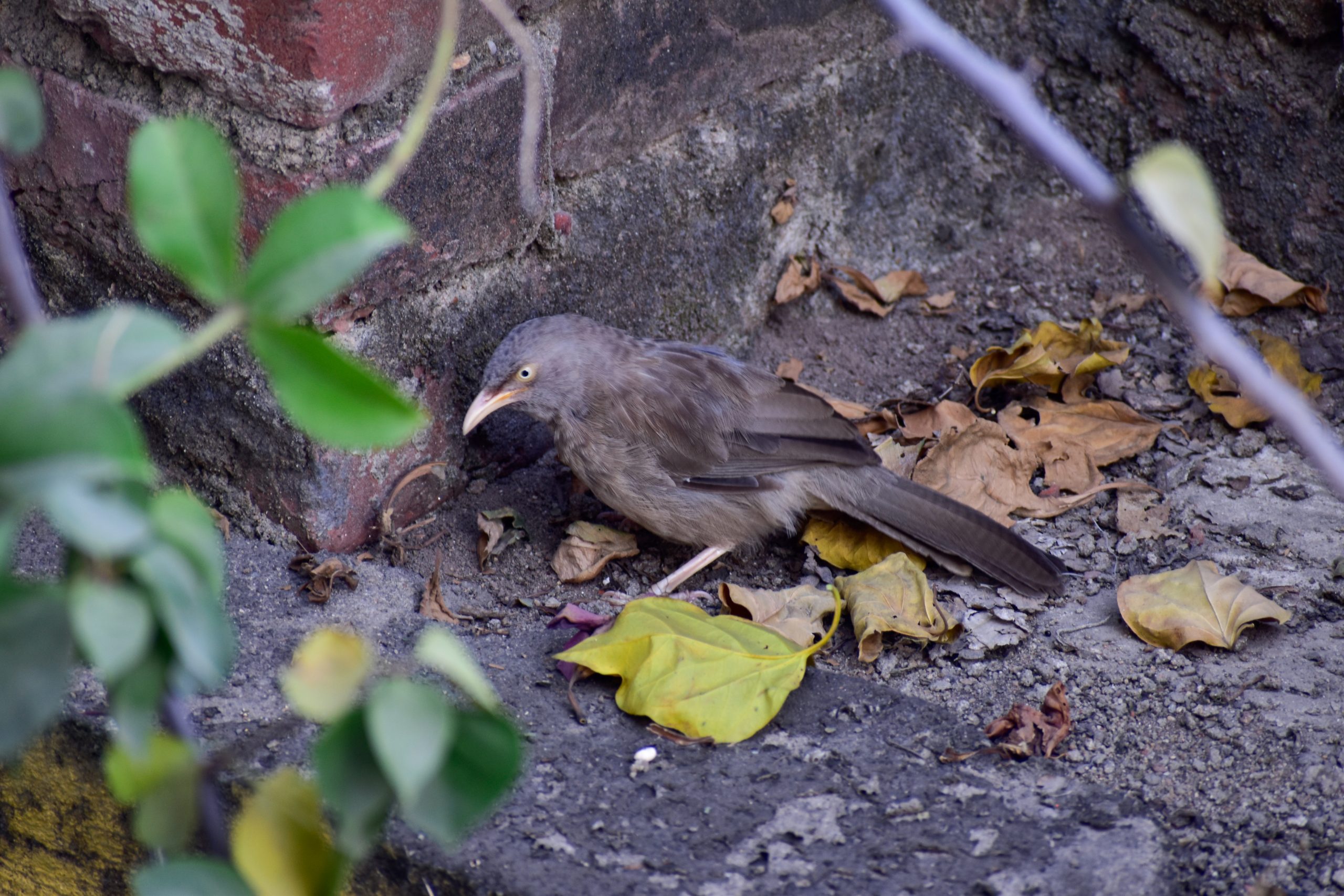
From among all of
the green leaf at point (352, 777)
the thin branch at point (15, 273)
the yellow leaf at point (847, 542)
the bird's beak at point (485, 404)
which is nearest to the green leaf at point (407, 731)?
the green leaf at point (352, 777)

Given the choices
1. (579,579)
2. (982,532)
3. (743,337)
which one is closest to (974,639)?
(982,532)

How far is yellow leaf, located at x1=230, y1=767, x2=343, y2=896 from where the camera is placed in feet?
3.25

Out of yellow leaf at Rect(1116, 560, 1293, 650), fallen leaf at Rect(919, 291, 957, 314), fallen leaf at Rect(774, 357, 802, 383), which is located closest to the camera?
yellow leaf at Rect(1116, 560, 1293, 650)

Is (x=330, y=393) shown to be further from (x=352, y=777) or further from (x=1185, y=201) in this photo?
(x=1185, y=201)

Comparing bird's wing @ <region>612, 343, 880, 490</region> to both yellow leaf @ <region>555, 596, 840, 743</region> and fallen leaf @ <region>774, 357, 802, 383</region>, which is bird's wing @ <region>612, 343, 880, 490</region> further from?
yellow leaf @ <region>555, 596, 840, 743</region>

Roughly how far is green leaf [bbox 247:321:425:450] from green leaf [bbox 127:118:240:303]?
0.17ft

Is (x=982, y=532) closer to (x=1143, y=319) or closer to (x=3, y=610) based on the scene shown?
(x=1143, y=319)

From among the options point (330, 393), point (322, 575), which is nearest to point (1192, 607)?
point (322, 575)

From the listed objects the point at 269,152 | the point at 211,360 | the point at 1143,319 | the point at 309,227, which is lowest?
the point at 1143,319

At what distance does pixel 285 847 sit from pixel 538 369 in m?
2.63

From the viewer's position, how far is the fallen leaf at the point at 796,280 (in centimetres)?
451

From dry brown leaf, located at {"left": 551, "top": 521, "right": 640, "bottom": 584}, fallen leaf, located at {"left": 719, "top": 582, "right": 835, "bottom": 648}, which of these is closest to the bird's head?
dry brown leaf, located at {"left": 551, "top": 521, "right": 640, "bottom": 584}

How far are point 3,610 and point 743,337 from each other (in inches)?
147

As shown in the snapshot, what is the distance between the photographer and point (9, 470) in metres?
0.77
